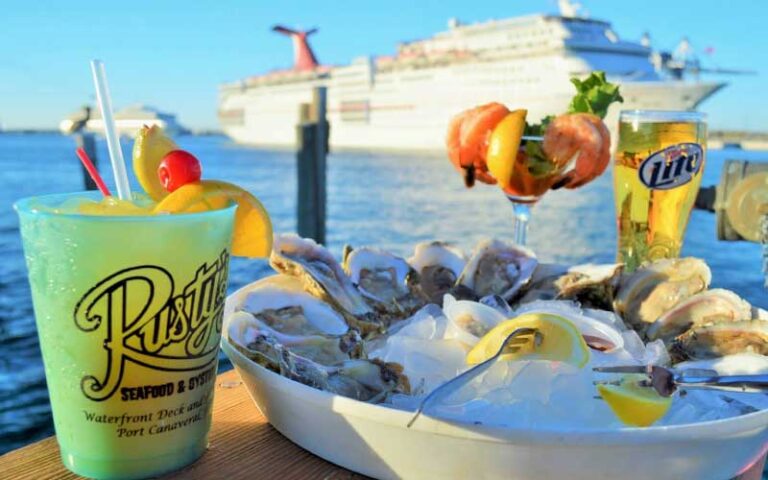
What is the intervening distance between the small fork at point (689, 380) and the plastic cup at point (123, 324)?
1.27 feet

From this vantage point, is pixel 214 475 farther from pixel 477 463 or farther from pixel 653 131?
pixel 653 131

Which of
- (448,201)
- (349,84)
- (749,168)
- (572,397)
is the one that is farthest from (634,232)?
(349,84)

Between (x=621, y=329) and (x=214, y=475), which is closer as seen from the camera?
(x=214, y=475)

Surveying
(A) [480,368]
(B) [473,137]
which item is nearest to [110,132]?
(A) [480,368]

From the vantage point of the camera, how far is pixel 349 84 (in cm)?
3741

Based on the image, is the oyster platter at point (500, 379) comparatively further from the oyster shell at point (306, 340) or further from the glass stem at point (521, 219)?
the glass stem at point (521, 219)

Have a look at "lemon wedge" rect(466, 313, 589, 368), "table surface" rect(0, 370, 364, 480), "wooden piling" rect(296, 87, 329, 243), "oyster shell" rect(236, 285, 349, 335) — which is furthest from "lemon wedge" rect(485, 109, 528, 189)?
"wooden piling" rect(296, 87, 329, 243)

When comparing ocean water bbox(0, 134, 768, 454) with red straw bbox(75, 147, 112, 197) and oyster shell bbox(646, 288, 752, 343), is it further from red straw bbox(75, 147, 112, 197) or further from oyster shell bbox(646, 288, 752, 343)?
oyster shell bbox(646, 288, 752, 343)

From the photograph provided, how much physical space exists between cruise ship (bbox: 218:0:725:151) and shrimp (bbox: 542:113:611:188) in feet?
77.1

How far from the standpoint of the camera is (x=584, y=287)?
1.05m

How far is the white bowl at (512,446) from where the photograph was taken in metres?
0.54

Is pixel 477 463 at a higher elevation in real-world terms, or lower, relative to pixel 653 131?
lower

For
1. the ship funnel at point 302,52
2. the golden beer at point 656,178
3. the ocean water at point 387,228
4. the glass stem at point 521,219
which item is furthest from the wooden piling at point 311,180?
the ship funnel at point 302,52

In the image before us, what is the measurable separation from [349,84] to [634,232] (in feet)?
122
